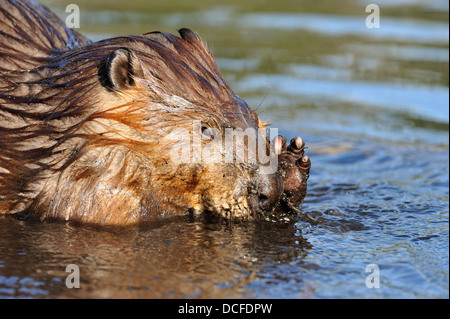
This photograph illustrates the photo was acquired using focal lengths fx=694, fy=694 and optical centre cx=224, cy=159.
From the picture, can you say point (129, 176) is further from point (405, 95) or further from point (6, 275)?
point (405, 95)

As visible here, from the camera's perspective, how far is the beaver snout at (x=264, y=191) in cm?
466

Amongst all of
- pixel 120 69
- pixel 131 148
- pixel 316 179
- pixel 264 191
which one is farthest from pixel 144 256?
pixel 316 179

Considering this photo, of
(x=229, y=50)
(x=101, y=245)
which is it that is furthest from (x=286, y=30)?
(x=101, y=245)

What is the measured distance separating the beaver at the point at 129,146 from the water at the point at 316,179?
0.18 m

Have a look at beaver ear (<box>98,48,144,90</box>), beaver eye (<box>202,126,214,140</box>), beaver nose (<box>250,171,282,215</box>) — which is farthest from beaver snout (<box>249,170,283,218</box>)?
beaver ear (<box>98,48,144,90</box>)

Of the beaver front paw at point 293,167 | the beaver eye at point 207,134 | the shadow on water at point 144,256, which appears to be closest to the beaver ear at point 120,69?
the beaver eye at point 207,134

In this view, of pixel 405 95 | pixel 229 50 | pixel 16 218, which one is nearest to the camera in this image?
pixel 16 218

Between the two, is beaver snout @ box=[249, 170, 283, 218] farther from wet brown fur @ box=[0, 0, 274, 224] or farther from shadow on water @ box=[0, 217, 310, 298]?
shadow on water @ box=[0, 217, 310, 298]

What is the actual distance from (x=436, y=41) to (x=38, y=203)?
28.0ft

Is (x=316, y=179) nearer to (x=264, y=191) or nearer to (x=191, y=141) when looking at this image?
(x=264, y=191)

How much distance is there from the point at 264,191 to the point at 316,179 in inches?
78.8

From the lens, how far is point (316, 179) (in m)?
6.57

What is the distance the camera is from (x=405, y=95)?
9430 millimetres
